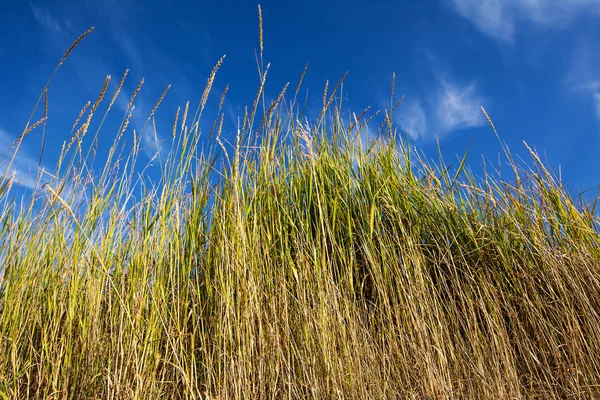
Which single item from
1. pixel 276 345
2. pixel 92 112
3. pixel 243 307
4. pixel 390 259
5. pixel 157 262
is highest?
pixel 92 112

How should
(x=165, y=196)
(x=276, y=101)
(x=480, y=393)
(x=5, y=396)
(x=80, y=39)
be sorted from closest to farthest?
(x=5, y=396) → (x=80, y=39) → (x=480, y=393) → (x=165, y=196) → (x=276, y=101)

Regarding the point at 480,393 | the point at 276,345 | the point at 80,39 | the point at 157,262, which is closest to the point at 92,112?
the point at 80,39

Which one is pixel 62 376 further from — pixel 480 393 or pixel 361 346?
pixel 480 393

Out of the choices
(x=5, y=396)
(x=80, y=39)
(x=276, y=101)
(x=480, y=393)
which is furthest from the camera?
(x=276, y=101)

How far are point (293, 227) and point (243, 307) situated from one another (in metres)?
0.50

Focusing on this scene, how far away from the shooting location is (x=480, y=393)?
1.53 metres

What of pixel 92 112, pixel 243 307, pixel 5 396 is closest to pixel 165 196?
pixel 92 112

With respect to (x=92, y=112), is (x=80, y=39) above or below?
above

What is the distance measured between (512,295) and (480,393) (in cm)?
52

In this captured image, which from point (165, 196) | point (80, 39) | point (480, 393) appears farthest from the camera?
point (165, 196)

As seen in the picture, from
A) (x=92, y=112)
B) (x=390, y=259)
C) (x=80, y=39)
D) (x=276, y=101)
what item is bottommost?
(x=390, y=259)

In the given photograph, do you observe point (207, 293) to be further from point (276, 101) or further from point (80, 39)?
point (80, 39)

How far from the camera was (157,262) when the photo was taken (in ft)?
5.16

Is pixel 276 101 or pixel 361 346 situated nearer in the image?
pixel 361 346
